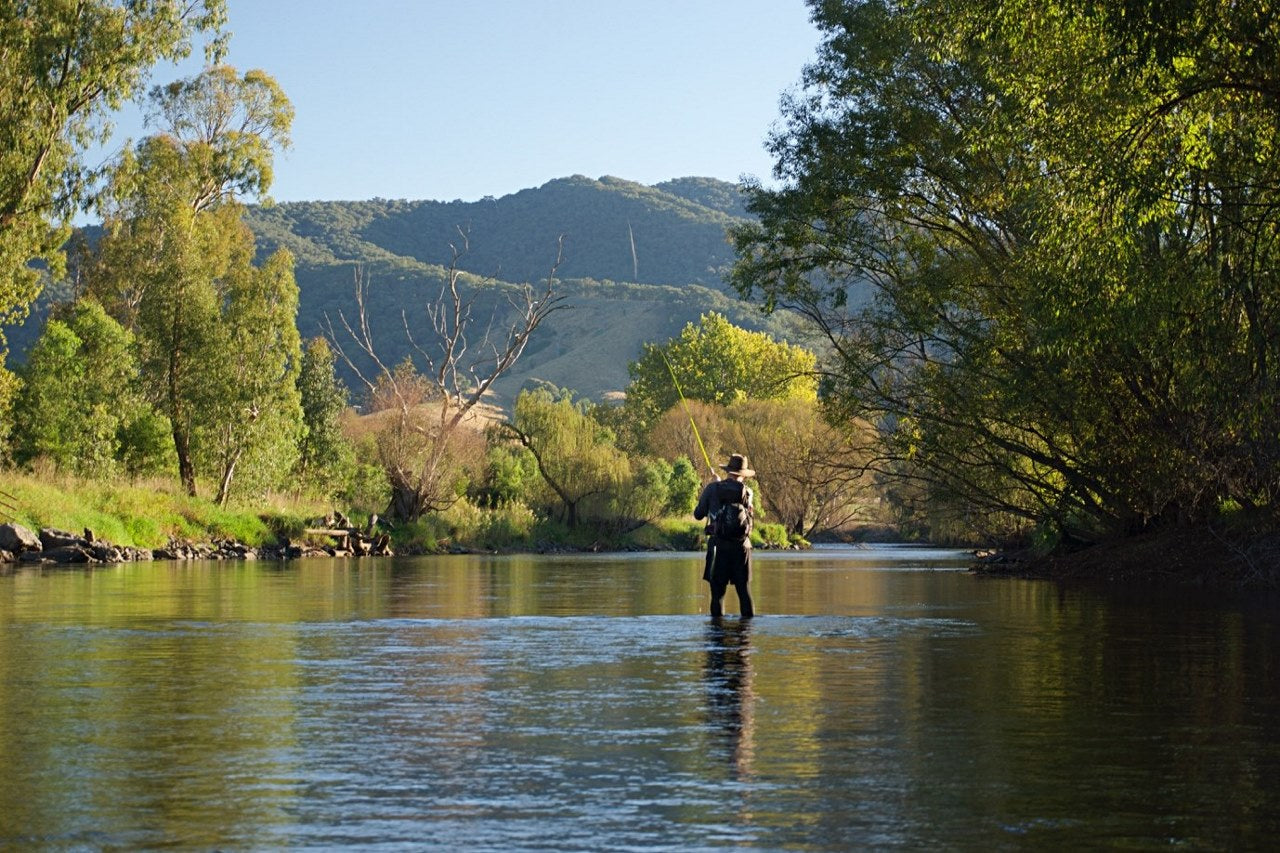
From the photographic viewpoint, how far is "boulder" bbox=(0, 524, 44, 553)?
138 feet

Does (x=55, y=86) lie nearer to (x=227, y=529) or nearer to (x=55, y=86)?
(x=55, y=86)

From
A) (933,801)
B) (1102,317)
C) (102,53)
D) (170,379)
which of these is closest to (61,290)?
(170,379)

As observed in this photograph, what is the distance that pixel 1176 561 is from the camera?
32.4 metres

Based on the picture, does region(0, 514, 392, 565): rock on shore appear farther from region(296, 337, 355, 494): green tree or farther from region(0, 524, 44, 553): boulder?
region(296, 337, 355, 494): green tree

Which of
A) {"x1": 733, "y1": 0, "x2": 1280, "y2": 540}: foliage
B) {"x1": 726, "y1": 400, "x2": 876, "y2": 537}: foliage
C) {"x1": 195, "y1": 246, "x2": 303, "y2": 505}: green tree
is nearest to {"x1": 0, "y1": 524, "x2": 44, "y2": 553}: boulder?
{"x1": 195, "y1": 246, "x2": 303, "y2": 505}: green tree

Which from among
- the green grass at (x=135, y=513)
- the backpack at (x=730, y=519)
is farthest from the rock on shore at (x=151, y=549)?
the backpack at (x=730, y=519)

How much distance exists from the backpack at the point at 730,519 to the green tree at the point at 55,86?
3358cm

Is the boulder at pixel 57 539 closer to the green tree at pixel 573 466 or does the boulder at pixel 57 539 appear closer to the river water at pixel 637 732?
the river water at pixel 637 732

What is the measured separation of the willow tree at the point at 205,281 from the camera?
6172cm

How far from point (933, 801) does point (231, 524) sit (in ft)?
165

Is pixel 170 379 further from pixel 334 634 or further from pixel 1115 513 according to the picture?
pixel 334 634

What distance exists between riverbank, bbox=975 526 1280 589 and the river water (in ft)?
25.8

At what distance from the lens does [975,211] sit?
34906 mm

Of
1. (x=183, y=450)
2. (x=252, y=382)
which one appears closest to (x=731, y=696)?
(x=252, y=382)
